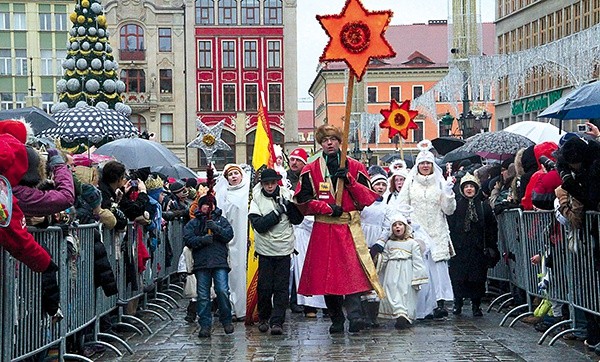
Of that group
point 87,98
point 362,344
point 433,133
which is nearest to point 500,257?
point 362,344

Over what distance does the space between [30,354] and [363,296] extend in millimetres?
5355

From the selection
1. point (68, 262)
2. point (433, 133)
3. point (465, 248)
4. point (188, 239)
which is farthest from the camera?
point (433, 133)

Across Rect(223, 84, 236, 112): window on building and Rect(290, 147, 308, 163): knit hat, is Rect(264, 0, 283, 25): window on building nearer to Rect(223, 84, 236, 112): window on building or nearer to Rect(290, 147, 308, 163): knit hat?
Rect(223, 84, 236, 112): window on building

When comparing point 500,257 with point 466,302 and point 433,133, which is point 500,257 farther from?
point 433,133

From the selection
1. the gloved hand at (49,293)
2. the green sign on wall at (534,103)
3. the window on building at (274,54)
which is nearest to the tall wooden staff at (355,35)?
the gloved hand at (49,293)

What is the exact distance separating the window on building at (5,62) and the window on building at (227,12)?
586 inches

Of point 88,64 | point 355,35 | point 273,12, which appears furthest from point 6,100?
point 355,35

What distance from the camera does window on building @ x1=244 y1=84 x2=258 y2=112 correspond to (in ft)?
283

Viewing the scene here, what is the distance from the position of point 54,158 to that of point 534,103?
53.7m

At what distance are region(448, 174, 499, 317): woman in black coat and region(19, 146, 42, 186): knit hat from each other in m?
7.17

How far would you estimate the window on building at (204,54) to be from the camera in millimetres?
85688

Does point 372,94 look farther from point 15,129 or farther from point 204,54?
point 15,129

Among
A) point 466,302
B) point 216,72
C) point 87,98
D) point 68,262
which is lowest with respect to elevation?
point 466,302

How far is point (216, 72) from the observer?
85688 mm
